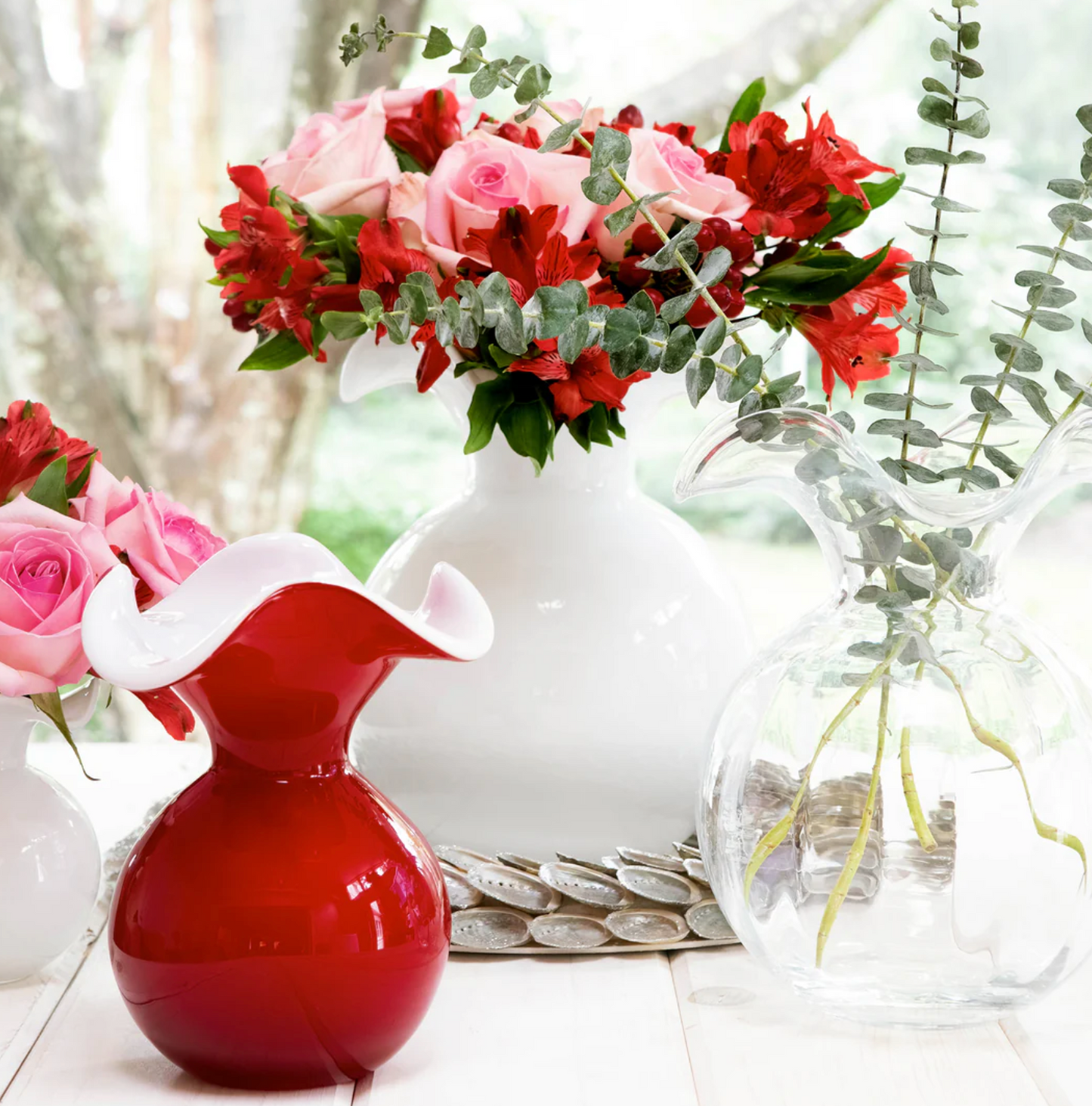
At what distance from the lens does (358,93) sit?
217cm

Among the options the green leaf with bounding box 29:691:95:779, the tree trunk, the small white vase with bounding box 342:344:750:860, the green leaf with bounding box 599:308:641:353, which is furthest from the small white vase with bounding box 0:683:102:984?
the tree trunk

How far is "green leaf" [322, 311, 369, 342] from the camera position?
0.61m

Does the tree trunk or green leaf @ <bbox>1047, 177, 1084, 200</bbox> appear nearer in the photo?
green leaf @ <bbox>1047, 177, 1084, 200</bbox>

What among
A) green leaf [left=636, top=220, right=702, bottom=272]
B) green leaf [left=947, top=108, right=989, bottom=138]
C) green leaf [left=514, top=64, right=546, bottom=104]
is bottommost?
green leaf [left=636, top=220, right=702, bottom=272]

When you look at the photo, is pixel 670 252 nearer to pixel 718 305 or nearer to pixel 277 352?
pixel 718 305

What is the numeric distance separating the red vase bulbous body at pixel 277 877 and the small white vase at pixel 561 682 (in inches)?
6.2

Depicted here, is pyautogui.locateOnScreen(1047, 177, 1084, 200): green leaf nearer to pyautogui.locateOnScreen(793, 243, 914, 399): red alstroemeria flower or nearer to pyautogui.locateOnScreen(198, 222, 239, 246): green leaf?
pyautogui.locateOnScreen(793, 243, 914, 399): red alstroemeria flower

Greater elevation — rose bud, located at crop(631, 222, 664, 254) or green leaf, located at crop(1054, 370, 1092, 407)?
rose bud, located at crop(631, 222, 664, 254)

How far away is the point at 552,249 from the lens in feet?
1.80

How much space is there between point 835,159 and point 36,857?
44 centimetres

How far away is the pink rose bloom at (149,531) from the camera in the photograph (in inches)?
21.2

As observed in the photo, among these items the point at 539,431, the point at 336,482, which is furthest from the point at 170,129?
the point at 539,431

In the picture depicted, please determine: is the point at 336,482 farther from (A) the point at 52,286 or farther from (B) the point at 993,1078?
(B) the point at 993,1078

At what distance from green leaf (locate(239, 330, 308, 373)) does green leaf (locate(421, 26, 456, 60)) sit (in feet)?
0.64
